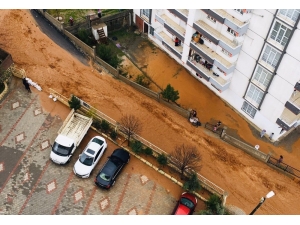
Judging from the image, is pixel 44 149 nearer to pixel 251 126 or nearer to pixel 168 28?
pixel 168 28

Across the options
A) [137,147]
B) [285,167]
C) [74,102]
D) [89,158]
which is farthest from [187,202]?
[74,102]

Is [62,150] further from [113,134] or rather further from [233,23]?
[233,23]

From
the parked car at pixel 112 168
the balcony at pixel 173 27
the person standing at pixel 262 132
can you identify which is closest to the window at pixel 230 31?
the balcony at pixel 173 27

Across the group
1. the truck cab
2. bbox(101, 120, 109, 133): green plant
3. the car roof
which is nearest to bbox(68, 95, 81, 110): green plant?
bbox(101, 120, 109, 133): green plant

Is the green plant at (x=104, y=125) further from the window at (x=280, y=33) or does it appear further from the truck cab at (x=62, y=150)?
the window at (x=280, y=33)

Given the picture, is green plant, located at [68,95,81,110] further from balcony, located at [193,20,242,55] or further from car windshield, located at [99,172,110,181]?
balcony, located at [193,20,242,55]

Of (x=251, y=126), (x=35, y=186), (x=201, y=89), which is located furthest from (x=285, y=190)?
(x=35, y=186)

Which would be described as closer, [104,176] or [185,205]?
[185,205]
